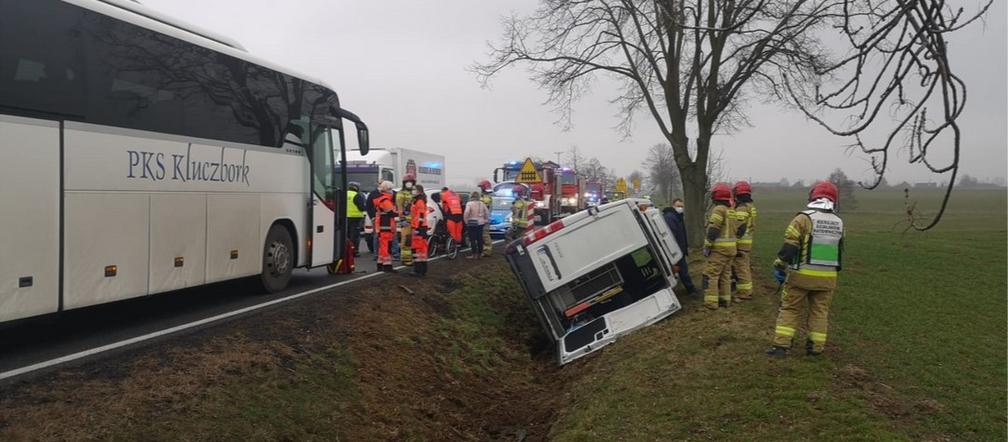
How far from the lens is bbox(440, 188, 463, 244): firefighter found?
48.7 ft

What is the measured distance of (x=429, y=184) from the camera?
3266cm

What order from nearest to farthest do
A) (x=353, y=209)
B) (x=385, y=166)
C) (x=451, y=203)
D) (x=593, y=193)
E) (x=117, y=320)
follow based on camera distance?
(x=117, y=320) < (x=353, y=209) < (x=451, y=203) < (x=385, y=166) < (x=593, y=193)

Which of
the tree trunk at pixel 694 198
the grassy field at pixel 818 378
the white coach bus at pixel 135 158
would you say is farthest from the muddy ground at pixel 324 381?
the tree trunk at pixel 694 198

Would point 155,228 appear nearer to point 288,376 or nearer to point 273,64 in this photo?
point 288,376

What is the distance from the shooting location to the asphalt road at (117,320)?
21.2 ft

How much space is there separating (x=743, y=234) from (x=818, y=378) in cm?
424

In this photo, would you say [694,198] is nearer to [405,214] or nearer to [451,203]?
[451,203]

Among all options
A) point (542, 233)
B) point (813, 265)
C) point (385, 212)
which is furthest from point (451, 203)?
point (813, 265)

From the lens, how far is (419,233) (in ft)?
41.3

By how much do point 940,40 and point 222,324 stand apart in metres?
7.39

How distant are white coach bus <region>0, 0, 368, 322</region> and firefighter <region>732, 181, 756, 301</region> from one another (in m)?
6.87

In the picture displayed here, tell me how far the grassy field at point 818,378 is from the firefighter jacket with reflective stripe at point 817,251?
0.88 m

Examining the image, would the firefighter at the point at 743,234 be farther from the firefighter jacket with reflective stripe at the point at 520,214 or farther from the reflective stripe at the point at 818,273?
the firefighter jacket with reflective stripe at the point at 520,214

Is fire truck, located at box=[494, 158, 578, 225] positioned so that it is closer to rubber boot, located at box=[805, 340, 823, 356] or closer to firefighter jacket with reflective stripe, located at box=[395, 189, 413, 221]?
firefighter jacket with reflective stripe, located at box=[395, 189, 413, 221]
